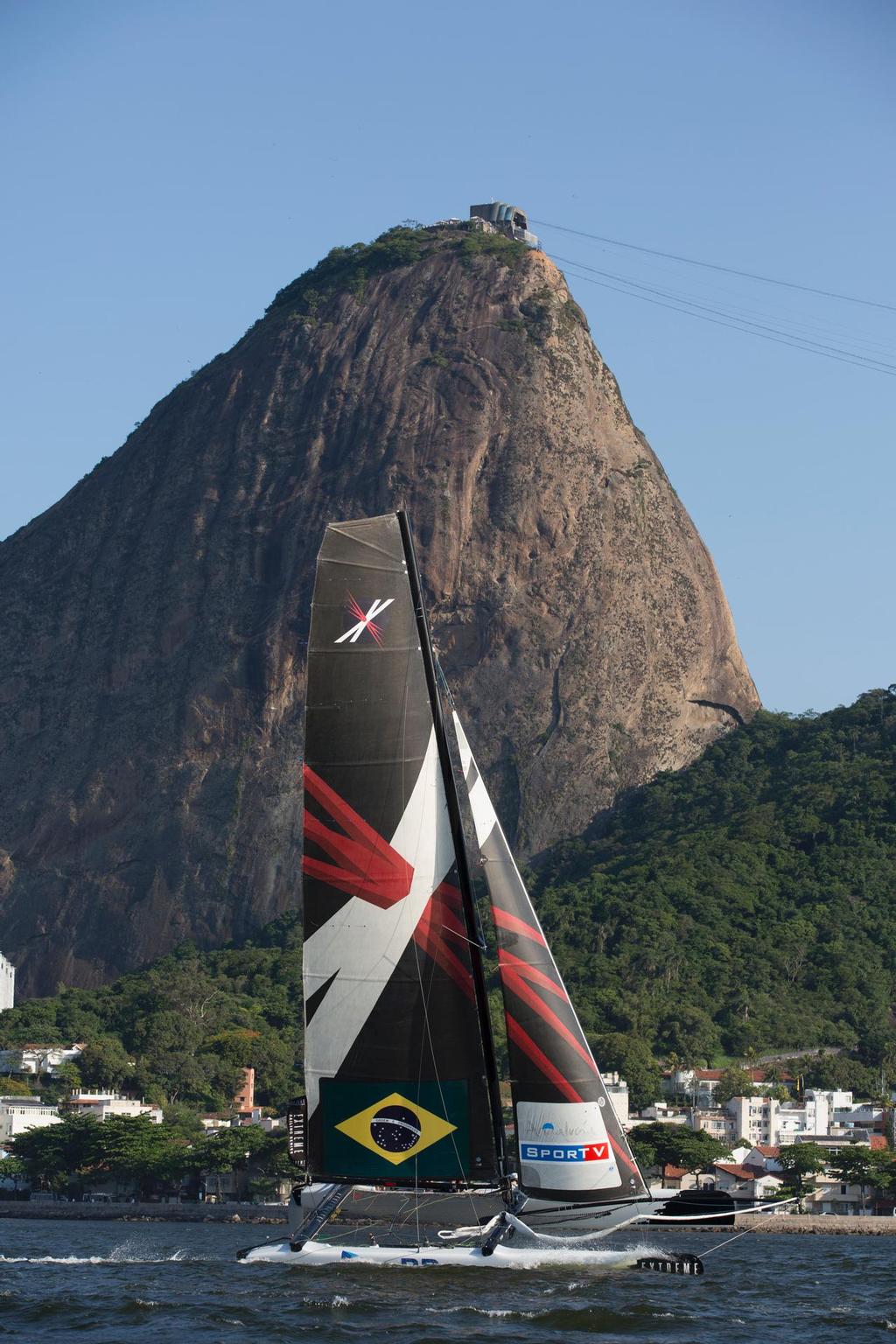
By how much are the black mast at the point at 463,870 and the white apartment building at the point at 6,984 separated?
99210mm

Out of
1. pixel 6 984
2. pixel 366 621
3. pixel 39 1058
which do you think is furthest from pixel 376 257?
pixel 366 621

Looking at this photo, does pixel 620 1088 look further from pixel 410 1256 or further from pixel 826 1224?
pixel 410 1256

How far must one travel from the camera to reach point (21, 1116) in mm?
98750

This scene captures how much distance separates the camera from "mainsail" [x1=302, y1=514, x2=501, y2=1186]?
110 feet

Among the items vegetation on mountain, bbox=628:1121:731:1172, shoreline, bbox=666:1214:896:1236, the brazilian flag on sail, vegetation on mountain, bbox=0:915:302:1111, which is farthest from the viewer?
vegetation on mountain, bbox=0:915:302:1111

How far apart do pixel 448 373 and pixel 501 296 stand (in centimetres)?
765

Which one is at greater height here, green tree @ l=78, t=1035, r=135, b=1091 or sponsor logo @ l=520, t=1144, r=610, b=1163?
green tree @ l=78, t=1035, r=135, b=1091

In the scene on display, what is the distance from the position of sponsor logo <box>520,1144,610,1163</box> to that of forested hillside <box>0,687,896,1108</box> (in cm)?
6396

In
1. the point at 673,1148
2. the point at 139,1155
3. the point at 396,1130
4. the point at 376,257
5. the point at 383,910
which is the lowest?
the point at 139,1155

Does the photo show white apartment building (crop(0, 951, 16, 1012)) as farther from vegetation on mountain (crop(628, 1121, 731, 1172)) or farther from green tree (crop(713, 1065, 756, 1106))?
vegetation on mountain (crop(628, 1121, 731, 1172))

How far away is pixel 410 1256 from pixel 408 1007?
3.90m

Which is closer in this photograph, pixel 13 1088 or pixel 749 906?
pixel 13 1088

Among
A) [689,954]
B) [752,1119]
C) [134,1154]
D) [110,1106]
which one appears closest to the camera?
[134,1154]

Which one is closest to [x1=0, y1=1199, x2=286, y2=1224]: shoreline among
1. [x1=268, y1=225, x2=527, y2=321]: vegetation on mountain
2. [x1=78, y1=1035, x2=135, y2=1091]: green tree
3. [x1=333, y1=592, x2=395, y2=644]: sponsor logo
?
[x1=78, y1=1035, x2=135, y2=1091]: green tree
